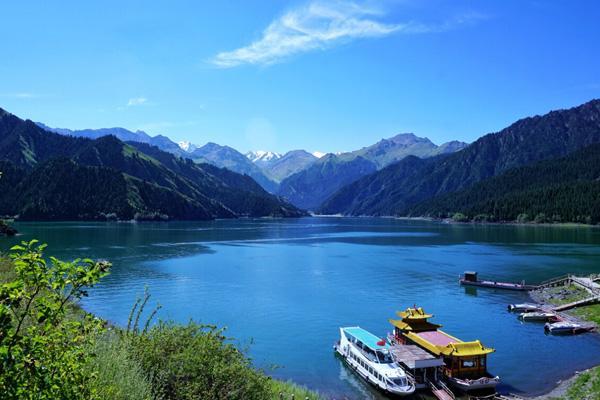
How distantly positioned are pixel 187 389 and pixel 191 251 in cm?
14234

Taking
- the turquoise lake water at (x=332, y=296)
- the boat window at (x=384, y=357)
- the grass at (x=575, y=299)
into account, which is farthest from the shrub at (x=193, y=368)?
the grass at (x=575, y=299)

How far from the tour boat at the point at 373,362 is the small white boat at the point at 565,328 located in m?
27.9

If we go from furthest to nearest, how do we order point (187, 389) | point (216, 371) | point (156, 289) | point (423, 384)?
1. point (156, 289)
2. point (423, 384)
3. point (216, 371)
4. point (187, 389)

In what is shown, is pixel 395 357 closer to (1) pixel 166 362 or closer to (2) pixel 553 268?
(1) pixel 166 362

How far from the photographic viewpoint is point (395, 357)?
43.0 metres

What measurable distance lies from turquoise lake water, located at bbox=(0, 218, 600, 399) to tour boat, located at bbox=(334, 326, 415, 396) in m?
1.23

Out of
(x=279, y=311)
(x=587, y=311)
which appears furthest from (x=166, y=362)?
(x=587, y=311)

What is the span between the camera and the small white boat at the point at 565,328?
60.2 metres

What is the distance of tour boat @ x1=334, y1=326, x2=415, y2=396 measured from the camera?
3939 cm

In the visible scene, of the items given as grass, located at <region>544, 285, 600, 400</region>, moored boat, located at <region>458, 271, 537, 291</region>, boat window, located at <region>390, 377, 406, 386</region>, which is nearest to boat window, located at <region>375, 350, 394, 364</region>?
boat window, located at <region>390, 377, 406, 386</region>

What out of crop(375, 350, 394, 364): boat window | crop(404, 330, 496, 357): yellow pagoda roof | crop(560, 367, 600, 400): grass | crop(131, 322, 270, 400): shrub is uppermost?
crop(131, 322, 270, 400): shrub

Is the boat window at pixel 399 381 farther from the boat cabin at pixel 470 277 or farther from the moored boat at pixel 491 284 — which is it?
the boat cabin at pixel 470 277

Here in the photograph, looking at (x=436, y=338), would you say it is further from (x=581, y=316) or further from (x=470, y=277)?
(x=470, y=277)

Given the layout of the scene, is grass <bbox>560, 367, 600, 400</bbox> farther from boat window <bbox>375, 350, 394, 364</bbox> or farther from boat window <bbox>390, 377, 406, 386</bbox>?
boat window <bbox>375, 350, 394, 364</bbox>
